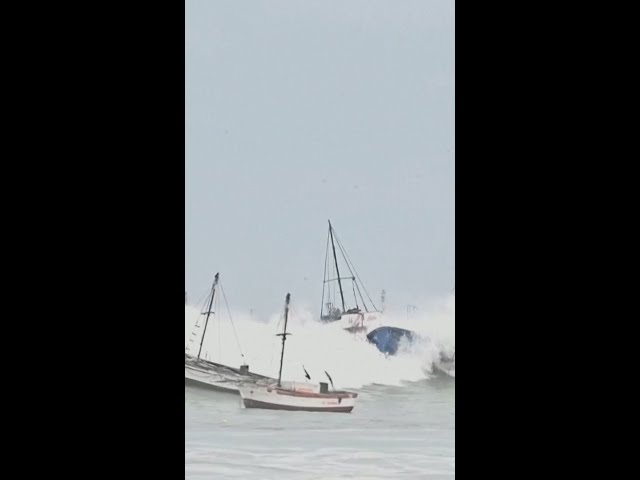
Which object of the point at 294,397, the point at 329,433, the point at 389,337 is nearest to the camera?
the point at 329,433

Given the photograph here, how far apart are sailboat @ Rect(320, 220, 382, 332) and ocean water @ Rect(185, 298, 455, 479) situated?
4.1 inches

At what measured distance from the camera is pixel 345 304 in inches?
279

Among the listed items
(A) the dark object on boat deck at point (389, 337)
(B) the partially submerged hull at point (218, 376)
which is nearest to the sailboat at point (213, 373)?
(B) the partially submerged hull at point (218, 376)

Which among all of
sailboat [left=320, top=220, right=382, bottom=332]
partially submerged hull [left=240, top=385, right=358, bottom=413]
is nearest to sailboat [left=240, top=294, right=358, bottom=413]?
partially submerged hull [left=240, top=385, right=358, bottom=413]

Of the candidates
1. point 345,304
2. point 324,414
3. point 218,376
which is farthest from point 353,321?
point 218,376

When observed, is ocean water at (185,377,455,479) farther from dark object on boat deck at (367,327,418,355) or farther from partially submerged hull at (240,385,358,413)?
dark object on boat deck at (367,327,418,355)

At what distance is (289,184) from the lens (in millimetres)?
7477

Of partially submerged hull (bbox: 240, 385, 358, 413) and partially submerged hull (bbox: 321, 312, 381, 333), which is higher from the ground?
partially submerged hull (bbox: 321, 312, 381, 333)

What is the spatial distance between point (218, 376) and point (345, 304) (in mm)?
1164

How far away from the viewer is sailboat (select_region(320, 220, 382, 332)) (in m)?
7.04

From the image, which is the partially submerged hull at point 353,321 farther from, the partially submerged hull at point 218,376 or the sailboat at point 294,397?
the partially submerged hull at point 218,376

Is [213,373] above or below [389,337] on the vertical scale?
below

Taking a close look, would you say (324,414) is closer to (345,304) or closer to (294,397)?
(294,397)
